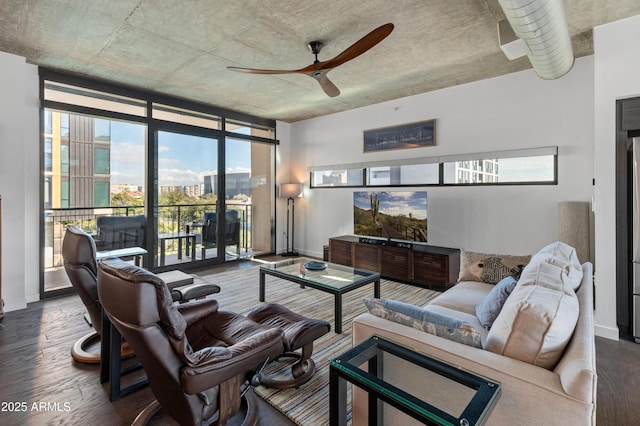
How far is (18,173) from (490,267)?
516 cm

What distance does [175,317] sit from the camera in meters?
1.33

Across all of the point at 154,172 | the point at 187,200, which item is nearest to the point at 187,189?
the point at 187,200

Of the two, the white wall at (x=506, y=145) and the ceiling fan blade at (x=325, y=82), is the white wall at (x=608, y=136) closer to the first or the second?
the white wall at (x=506, y=145)

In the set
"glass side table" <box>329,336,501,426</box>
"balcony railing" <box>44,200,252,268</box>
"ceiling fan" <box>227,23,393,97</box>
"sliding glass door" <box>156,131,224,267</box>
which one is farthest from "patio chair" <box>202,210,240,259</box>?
"glass side table" <box>329,336,501,426</box>

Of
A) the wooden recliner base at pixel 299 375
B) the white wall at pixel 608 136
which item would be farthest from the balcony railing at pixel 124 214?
the white wall at pixel 608 136

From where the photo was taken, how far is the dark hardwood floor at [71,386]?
1831mm

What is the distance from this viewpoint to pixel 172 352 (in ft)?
4.30

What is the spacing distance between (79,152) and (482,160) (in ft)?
18.6

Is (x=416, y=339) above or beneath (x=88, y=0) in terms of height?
beneath

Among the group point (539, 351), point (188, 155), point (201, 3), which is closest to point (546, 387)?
point (539, 351)

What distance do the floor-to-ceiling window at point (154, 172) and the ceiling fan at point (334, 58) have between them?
2.58 m

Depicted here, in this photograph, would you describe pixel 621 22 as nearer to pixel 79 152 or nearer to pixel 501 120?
pixel 501 120

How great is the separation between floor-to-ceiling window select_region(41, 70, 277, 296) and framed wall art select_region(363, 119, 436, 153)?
7.31ft

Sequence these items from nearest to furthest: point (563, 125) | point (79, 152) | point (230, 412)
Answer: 1. point (230, 412)
2. point (563, 125)
3. point (79, 152)
